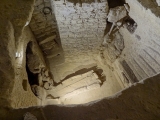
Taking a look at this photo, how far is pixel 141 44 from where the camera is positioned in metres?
3.92

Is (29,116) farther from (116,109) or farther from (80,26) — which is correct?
(80,26)

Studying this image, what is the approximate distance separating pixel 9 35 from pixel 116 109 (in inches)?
70.1

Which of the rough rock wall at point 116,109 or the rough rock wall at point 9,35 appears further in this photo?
the rough rock wall at point 9,35

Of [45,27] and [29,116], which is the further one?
[45,27]

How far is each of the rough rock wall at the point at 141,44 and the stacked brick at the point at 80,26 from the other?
599mm

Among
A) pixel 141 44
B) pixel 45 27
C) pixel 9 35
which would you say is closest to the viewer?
pixel 9 35

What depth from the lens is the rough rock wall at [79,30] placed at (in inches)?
148

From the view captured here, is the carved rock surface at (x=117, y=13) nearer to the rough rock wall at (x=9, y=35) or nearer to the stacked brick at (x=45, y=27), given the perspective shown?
the stacked brick at (x=45, y=27)

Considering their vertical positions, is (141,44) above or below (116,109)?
below

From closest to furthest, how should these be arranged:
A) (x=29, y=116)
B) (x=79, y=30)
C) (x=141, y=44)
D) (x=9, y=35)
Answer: (x=29, y=116), (x=9, y=35), (x=141, y=44), (x=79, y=30)

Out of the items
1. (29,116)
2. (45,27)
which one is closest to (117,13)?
(45,27)

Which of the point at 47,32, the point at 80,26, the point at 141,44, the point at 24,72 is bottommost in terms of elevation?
the point at 24,72

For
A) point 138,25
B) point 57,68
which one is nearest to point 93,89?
point 57,68

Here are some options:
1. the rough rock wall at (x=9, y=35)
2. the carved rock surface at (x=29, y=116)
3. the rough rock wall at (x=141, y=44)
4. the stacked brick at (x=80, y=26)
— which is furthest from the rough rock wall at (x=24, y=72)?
the rough rock wall at (x=141, y=44)
